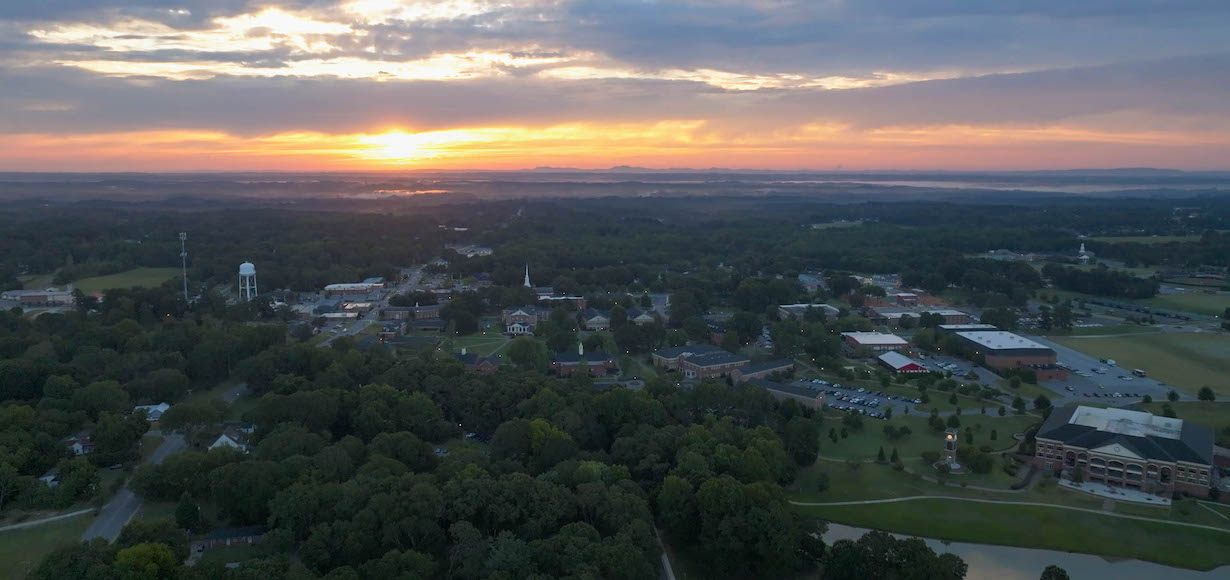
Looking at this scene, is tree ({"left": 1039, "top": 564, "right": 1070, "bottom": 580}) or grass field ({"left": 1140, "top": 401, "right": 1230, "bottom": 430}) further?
grass field ({"left": 1140, "top": 401, "right": 1230, "bottom": 430})

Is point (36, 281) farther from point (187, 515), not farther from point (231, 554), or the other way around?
point (231, 554)

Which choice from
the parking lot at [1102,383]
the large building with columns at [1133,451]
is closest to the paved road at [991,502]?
the large building with columns at [1133,451]

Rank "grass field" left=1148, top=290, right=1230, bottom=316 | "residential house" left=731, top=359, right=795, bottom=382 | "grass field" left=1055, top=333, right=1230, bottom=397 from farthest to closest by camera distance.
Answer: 1. "grass field" left=1148, top=290, right=1230, bottom=316
2. "residential house" left=731, top=359, right=795, bottom=382
3. "grass field" left=1055, top=333, right=1230, bottom=397

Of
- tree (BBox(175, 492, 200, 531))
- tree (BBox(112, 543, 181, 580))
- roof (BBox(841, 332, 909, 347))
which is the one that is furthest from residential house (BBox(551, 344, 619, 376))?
tree (BBox(112, 543, 181, 580))

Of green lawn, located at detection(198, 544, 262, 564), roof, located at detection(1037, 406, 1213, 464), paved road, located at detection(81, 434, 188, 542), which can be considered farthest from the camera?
roof, located at detection(1037, 406, 1213, 464)

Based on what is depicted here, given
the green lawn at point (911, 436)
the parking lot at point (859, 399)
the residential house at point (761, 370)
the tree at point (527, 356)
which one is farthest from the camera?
the tree at point (527, 356)

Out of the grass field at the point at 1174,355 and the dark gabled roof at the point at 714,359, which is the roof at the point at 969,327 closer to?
the grass field at the point at 1174,355

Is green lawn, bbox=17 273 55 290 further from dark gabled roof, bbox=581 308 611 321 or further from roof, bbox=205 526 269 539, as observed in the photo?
roof, bbox=205 526 269 539
